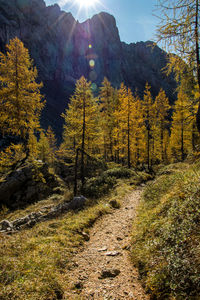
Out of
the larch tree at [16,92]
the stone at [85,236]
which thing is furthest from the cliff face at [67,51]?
the stone at [85,236]

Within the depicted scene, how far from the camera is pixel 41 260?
4395mm

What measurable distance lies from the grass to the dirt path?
1.20 feet

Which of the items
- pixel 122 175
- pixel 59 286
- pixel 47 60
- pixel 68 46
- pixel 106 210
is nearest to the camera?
pixel 59 286

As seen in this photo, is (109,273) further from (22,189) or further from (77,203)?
(22,189)

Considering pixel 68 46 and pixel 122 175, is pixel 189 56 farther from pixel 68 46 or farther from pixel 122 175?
pixel 68 46

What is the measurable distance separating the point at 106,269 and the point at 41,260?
6.23 ft

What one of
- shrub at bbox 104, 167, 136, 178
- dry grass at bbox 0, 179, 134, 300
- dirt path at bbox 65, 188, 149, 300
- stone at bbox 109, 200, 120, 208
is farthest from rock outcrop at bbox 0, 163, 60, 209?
dirt path at bbox 65, 188, 149, 300

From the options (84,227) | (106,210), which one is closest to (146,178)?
(106,210)

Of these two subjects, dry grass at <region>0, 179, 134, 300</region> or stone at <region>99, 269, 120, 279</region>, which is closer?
dry grass at <region>0, 179, 134, 300</region>

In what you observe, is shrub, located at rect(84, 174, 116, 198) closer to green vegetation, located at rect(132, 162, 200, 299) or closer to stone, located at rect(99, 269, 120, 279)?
green vegetation, located at rect(132, 162, 200, 299)

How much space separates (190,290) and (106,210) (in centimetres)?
683

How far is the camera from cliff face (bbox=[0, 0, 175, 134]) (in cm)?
8962

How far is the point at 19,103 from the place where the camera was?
11922mm

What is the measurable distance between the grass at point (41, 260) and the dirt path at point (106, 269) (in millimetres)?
364
